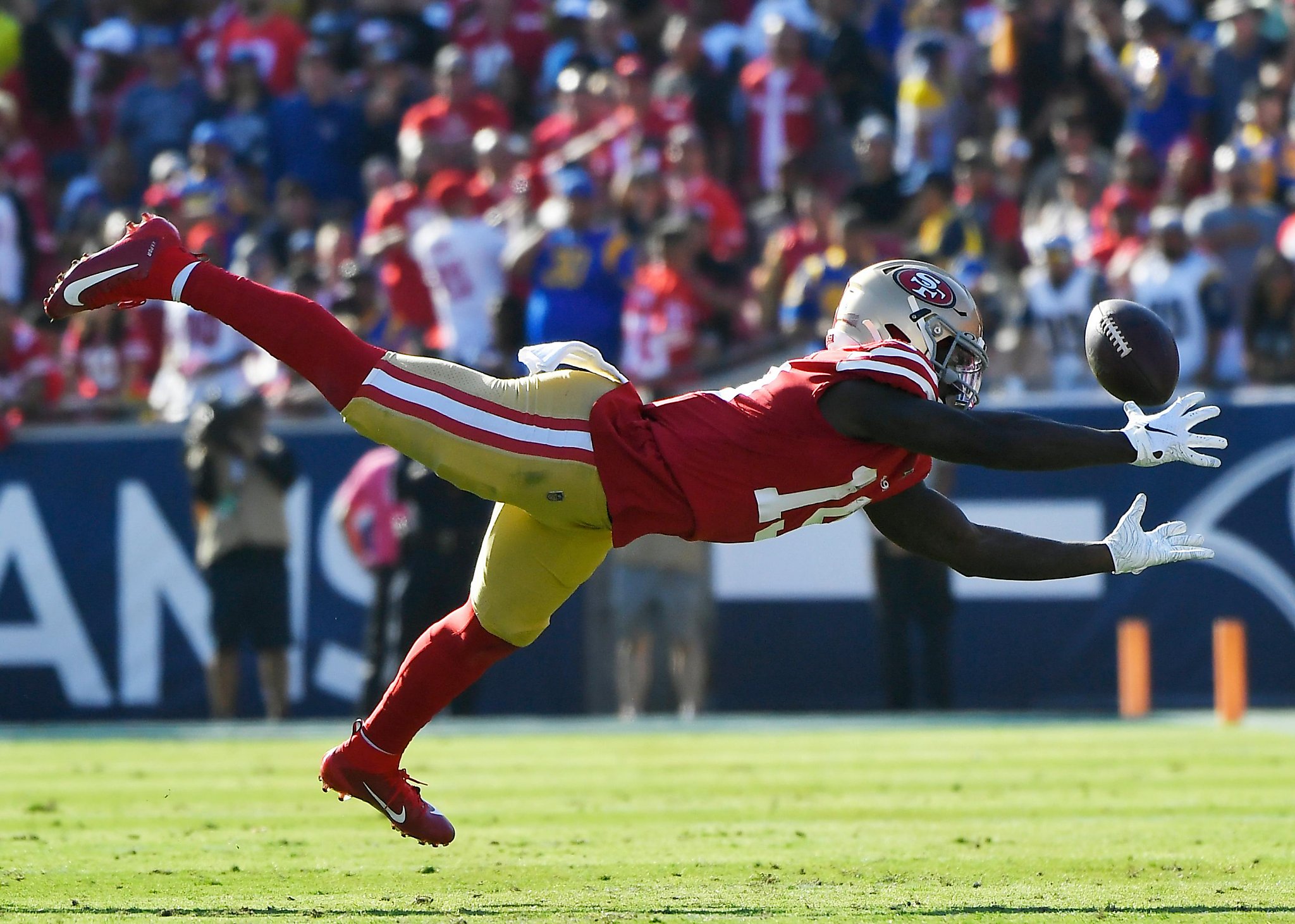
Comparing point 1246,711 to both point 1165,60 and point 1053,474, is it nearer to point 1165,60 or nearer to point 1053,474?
point 1053,474

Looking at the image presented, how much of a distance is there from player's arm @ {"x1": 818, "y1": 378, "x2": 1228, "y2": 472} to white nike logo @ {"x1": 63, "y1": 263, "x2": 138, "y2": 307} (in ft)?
6.89

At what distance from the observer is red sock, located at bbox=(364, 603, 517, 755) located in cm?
593

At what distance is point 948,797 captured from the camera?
812 cm

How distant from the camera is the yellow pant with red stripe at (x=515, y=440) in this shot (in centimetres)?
554

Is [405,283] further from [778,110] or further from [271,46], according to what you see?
[271,46]

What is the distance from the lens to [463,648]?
5.94 metres

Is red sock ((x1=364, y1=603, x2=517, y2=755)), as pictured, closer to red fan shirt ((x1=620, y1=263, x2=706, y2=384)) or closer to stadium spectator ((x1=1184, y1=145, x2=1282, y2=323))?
red fan shirt ((x1=620, y1=263, x2=706, y2=384))

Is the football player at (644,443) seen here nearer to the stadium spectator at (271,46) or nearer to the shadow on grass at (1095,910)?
the shadow on grass at (1095,910)

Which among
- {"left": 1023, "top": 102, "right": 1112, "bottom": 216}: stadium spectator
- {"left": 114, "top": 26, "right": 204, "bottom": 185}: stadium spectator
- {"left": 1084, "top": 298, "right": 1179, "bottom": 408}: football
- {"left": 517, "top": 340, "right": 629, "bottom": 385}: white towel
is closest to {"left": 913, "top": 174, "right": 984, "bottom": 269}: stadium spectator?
{"left": 1023, "top": 102, "right": 1112, "bottom": 216}: stadium spectator

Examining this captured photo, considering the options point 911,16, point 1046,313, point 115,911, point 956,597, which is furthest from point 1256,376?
Answer: point 115,911

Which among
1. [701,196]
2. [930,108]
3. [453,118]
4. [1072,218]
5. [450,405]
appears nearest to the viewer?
[450,405]

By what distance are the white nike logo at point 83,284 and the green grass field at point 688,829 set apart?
1.66 m

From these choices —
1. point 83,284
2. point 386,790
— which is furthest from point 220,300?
point 386,790

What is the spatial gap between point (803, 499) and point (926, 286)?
0.72 metres
